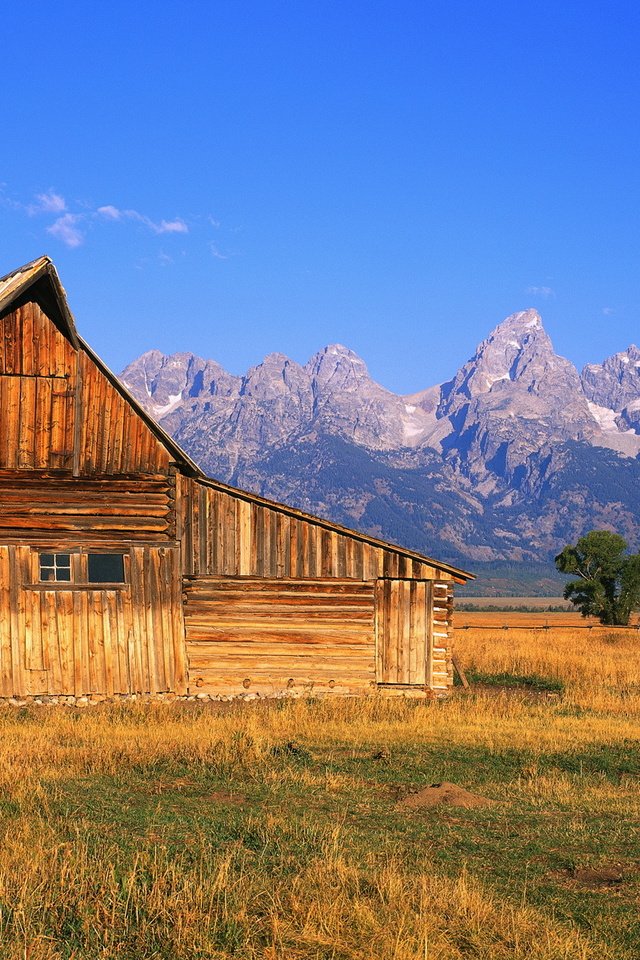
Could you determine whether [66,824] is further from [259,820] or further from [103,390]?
[103,390]

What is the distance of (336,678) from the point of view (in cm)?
2377

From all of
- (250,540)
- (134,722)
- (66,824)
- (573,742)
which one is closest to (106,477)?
(250,540)

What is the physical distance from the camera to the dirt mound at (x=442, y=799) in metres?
12.0

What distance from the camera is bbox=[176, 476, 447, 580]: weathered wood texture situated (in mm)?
23156

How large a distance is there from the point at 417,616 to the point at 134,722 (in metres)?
8.29

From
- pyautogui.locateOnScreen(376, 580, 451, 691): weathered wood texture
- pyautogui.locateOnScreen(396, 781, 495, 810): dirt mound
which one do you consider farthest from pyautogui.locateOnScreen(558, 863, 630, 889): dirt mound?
pyautogui.locateOnScreen(376, 580, 451, 691): weathered wood texture

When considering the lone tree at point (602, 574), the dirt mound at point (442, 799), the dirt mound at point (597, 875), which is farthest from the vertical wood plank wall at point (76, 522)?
the lone tree at point (602, 574)

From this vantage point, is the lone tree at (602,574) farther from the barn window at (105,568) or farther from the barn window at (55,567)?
the barn window at (55,567)

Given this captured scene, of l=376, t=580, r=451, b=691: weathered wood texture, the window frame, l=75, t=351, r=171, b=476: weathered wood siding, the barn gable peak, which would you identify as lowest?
l=376, t=580, r=451, b=691: weathered wood texture

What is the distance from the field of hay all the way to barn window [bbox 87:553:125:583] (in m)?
3.63

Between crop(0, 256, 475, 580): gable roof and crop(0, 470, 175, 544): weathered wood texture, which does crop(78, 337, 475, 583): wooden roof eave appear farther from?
crop(0, 470, 175, 544): weathered wood texture

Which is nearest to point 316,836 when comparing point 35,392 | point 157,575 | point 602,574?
point 157,575

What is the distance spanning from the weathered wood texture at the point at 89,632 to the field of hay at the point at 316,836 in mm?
2530

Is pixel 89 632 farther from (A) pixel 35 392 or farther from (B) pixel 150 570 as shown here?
(A) pixel 35 392
